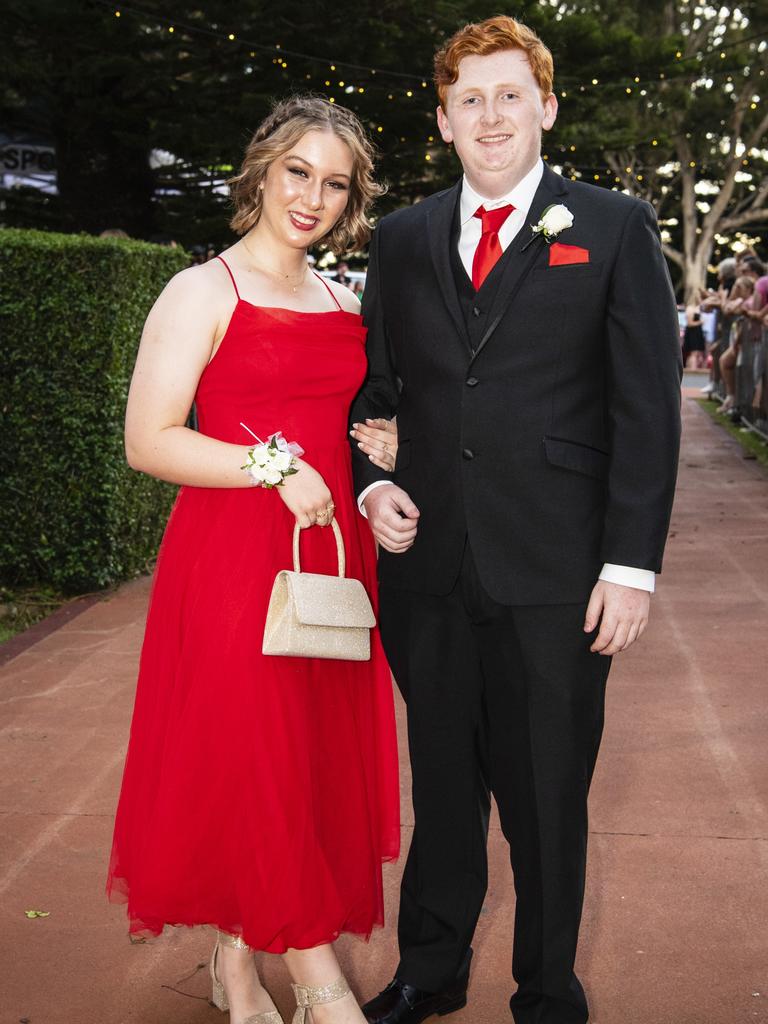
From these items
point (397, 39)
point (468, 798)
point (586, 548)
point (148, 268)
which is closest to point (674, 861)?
point (468, 798)

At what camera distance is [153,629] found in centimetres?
305

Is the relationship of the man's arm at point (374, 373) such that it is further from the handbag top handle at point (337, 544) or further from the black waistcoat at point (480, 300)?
the black waistcoat at point (480, 300)

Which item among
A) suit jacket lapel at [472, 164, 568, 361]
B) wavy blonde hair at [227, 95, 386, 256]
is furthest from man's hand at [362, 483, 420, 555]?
wavy blonde hair at [227, 95, 386, 256]

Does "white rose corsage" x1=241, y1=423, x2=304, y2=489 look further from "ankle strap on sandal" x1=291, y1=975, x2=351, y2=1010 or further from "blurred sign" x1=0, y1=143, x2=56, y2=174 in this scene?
"blurred sign" x1=0, y1=143, x2=56, y2=174

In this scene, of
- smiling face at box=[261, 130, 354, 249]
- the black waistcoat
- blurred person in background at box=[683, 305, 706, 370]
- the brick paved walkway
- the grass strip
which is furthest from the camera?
blurred person in background at box=[683, 305, 706, 370]

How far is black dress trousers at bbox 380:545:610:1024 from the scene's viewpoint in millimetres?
2803

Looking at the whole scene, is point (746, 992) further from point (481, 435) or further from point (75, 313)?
point (75, 313)

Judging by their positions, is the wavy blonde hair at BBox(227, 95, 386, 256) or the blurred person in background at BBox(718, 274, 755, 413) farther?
the blurred person in background at BBox(718, 274, 755, 413)

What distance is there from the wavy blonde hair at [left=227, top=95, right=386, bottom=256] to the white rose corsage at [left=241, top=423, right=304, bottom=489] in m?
0.61

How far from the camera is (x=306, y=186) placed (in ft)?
9.86

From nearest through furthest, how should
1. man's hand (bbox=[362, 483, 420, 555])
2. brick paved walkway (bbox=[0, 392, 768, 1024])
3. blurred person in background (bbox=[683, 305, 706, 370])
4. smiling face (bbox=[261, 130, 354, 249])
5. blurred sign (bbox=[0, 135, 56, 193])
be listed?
man's hand (bbox=[362, 483, 420, 555]) < smiling face (bbox=[261, 130, 354, 249]) < brick paved walkway (bbox=[0, 392, 768, 1024]) < blurred sign (bbox=[0, 135, 56, 193]) < blurred person in background (bbox=[683, 305, 706, 370])

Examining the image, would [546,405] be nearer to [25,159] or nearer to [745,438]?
[745,438]

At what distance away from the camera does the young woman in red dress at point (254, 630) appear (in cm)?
286

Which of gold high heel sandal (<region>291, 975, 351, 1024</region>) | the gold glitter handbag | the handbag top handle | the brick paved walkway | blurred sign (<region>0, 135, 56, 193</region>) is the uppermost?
blurred sign (<region>0, 135, 56, 193</region>)
